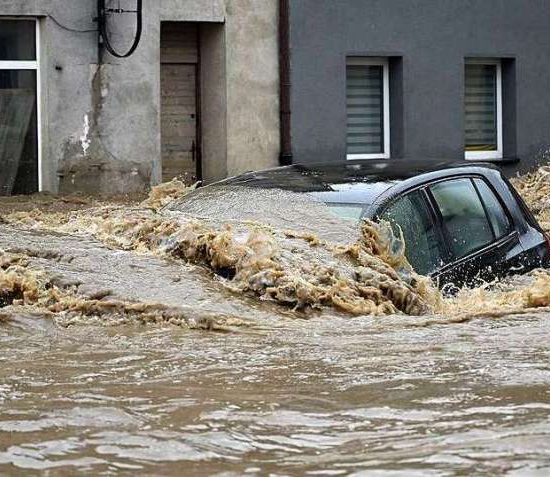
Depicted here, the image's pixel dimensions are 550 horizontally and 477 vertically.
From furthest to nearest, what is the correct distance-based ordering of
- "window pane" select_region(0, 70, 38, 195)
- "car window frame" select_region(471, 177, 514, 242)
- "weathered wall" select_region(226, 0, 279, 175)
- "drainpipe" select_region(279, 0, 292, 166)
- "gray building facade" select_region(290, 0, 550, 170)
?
"gray building facade" select_region(290, 0, 550, 170) → "drainpipe" select_region(279, 0, 292, 166) → "weathered wall" select_region(226, 0, 279, 175) → "window pane" select_region(0, 70, 38, 195) → "car window frame" select_region(471, 177, 514, 242)

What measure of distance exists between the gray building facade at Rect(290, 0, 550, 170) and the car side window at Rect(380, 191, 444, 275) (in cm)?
1066

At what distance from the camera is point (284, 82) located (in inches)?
766

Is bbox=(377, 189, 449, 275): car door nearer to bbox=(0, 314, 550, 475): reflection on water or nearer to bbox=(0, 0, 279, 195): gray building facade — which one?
bbox=(0, 314, 550, 475): reflection on water

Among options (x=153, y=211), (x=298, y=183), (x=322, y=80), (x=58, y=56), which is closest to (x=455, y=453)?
(x=298, y=183)

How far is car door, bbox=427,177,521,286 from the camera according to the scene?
8.88 meters

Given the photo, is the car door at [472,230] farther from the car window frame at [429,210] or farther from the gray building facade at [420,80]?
the gray building facade at [420,80]

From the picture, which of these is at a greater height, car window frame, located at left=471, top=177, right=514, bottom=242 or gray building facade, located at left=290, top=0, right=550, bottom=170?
gray building facade, located at left=290, top=0, right=550, bottom=170

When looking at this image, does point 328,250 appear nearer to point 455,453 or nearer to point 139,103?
point 455,453

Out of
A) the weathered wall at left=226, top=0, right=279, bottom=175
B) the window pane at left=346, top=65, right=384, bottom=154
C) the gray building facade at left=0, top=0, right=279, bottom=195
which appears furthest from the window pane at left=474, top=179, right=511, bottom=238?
the window pane at left=346, top=65, right=384, bottom=154

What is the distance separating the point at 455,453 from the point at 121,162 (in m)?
13.9

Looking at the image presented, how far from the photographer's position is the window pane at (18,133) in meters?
17.9

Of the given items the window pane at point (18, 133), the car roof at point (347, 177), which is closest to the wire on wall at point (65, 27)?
the window pane at point (18, 133)

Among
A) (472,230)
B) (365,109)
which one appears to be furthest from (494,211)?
(365,109)

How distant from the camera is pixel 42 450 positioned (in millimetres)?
5109
